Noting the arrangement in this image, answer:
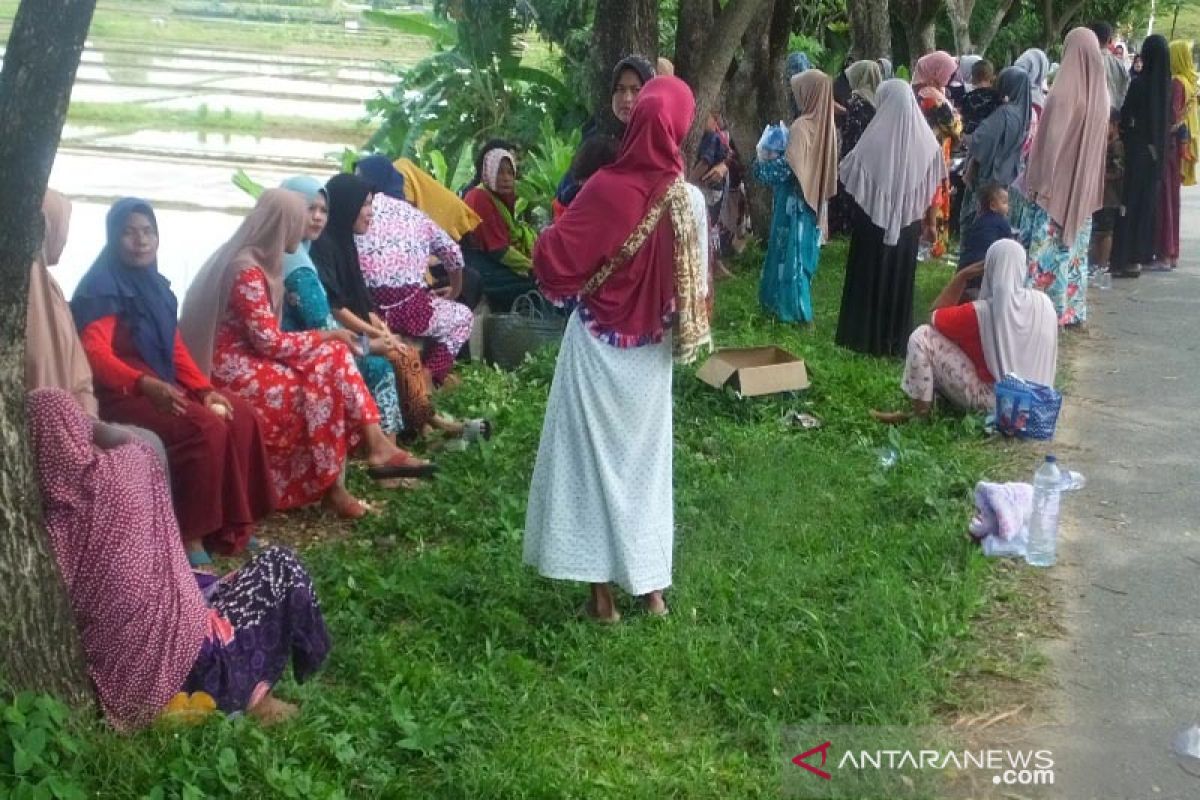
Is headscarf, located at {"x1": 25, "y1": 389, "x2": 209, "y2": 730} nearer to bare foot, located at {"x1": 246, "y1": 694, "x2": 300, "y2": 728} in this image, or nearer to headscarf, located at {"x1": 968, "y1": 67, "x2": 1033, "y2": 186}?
bare foot, located at {"x1": 246, "y1": 694, "x2": 300, "y2": 728}

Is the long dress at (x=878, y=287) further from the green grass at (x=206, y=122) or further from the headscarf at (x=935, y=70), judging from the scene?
the green grass at (x=206, y=122)

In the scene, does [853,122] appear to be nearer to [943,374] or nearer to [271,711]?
[943,374]

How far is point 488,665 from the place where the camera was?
168 inches

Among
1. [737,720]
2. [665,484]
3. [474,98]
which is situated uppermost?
[474,98]

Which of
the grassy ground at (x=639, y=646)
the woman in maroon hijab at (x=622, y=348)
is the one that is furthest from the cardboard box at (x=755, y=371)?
the woman in maroon hijab at (x=622, y=348)

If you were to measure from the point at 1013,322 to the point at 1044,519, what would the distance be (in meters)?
1.61

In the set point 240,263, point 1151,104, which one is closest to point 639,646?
point 240,263

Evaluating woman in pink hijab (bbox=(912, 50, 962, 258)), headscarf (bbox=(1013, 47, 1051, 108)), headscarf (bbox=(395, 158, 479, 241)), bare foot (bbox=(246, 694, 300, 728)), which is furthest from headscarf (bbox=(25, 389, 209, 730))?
headscarf (bbox=(1013, 47, 1051, 108))

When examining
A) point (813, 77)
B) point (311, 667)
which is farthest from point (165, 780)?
point (813, 77)

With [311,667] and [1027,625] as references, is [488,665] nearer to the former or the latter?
[311,667]

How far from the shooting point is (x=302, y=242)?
6.08m

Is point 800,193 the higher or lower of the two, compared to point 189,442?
higher

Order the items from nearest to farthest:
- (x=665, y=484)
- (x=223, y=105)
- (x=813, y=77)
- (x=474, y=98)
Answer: (x=665, y=484)
(x=813, y=77)
(x=474, y=98)
(x=223, y=105)

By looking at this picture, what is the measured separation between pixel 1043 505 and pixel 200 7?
33477mm
